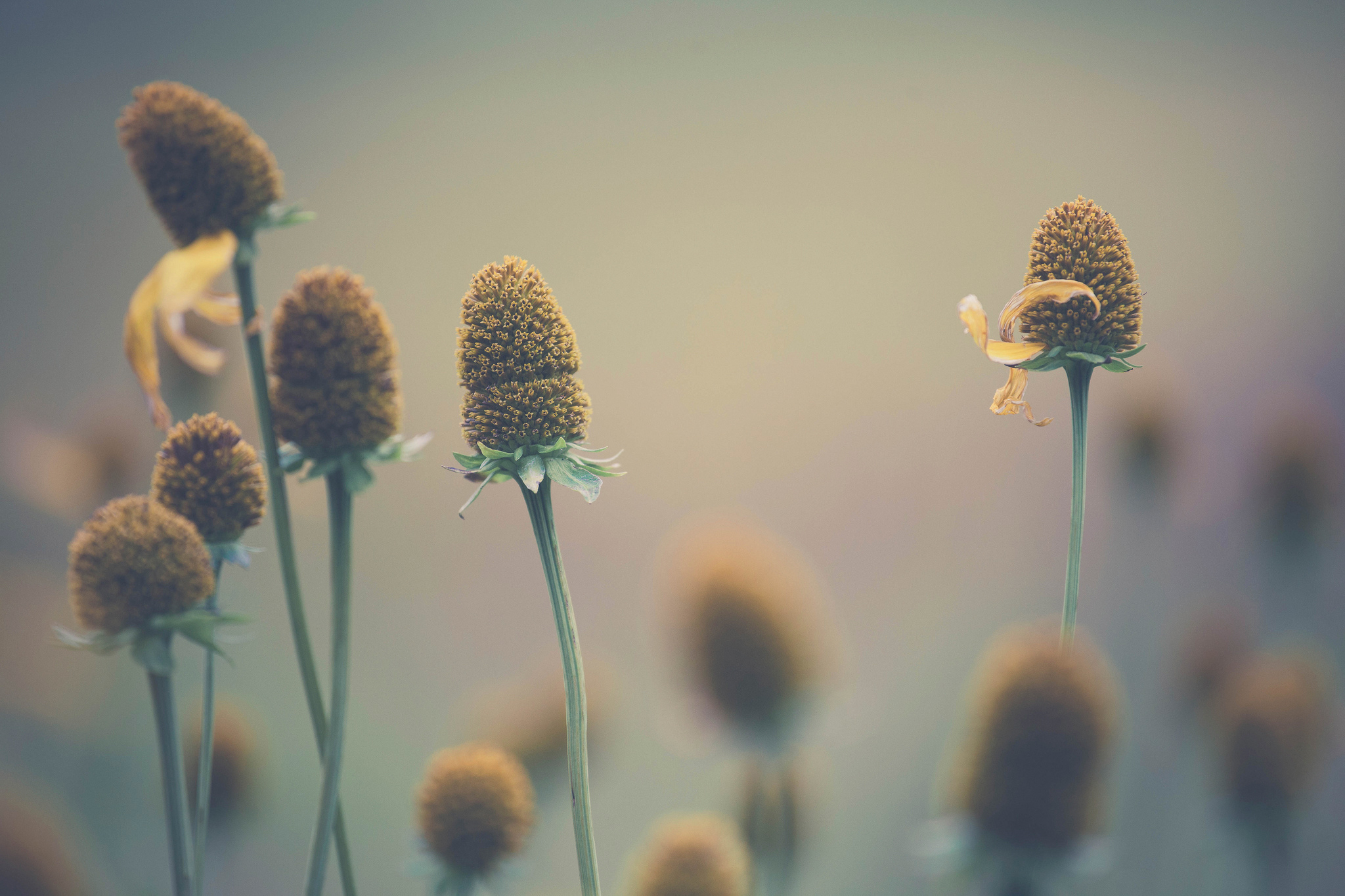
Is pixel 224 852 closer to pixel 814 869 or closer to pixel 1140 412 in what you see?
pixel 814 869

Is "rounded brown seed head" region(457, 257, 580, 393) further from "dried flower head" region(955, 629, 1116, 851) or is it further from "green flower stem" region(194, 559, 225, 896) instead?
"dried flower head" region(955, 629, 1116, 851)

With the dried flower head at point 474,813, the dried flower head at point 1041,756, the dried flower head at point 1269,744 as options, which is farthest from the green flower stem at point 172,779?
the dried flower head at point 1269,744

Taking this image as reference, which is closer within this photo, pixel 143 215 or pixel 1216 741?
Answer: pixel 1216 741

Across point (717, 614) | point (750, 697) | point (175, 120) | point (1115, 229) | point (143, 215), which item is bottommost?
point (750, 697)

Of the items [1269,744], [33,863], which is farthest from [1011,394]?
[33,863]

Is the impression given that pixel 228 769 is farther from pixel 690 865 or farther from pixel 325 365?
pixel 325 365

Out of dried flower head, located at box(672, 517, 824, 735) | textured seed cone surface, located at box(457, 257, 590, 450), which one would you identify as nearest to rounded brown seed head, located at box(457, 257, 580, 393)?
textured seed cone surface, located at box(457, 257, 590, 450)

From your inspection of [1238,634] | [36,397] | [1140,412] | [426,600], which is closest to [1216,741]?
[1238,634]
